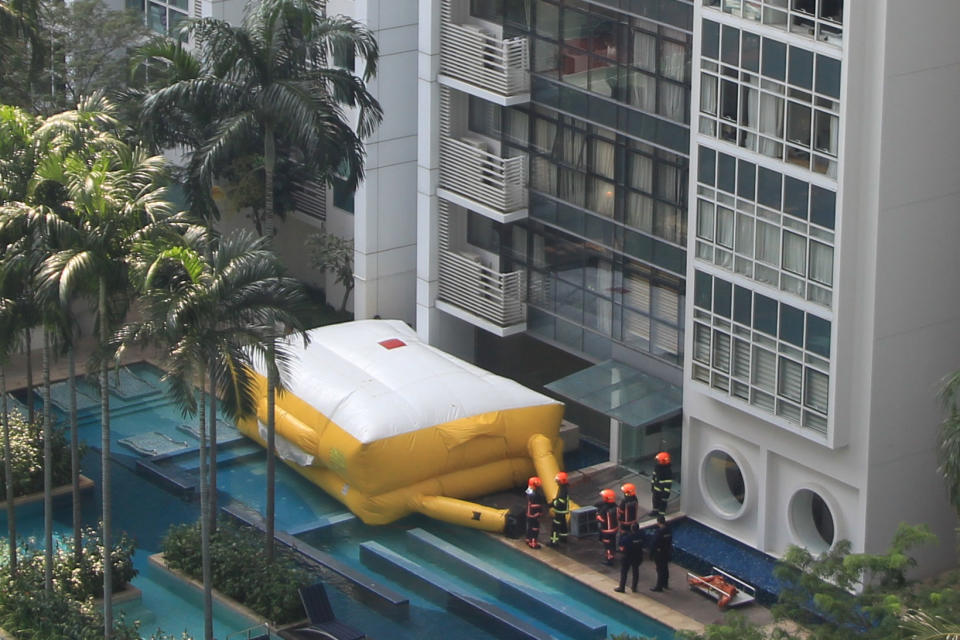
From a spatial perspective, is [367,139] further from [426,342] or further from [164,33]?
[164,33]

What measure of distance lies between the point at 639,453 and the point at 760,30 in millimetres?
9742

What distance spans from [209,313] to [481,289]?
13.0 meters

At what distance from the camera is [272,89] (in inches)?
1383

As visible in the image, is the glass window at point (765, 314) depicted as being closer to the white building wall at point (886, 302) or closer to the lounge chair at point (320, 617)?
the white building wall at point (886, 302)

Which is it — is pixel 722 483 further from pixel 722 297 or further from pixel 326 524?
pixel 326 524

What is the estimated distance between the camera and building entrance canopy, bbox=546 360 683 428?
3788 cm

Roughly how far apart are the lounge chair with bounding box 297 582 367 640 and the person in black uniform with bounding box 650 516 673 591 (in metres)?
5.62

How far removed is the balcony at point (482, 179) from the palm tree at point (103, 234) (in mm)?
10362

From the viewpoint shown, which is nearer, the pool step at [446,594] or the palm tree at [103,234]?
the palm tree at [103,234]

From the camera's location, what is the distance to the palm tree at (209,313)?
29703mm

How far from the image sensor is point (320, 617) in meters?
33.2

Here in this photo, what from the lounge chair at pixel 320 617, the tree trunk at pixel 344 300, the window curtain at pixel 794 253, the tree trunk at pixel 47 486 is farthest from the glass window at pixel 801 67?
the tree trunk at pixel 344 300

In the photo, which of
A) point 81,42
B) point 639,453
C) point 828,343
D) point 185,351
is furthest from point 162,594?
point 81,42

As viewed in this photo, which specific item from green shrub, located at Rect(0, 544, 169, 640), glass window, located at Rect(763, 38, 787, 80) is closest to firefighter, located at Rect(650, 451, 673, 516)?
glass window, located at Rect(763, 38, 787, 80)
